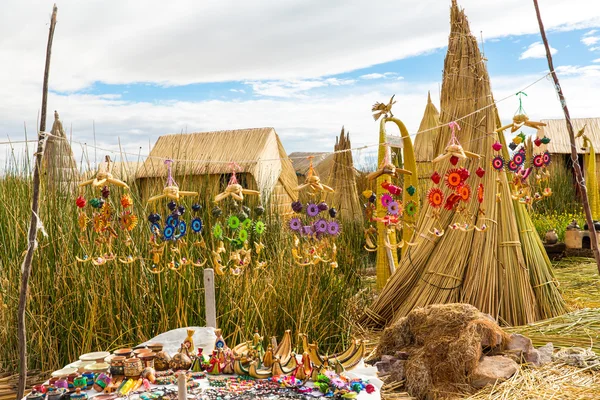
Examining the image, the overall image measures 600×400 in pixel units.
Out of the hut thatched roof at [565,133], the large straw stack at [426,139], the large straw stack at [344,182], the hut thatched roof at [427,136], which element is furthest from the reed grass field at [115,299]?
the hut thatched roof at [565,133]

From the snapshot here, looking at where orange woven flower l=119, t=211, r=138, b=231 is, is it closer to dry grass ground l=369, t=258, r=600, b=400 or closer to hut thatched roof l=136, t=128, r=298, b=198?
dry grass ground l=369, t=258, r=600, b=400

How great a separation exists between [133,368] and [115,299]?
125cm

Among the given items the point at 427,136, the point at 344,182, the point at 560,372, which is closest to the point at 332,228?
the point at 560,372

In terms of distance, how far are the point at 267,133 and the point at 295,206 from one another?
6055 mm

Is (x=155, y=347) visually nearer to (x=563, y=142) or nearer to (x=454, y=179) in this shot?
(x=454, y=179)

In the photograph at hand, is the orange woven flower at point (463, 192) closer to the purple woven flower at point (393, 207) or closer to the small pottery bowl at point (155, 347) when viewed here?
the purple woven flower at point (393, 207)

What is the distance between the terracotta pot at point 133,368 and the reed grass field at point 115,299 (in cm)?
105

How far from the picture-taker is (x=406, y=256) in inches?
202

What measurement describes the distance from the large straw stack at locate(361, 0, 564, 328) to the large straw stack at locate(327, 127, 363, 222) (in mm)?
3116

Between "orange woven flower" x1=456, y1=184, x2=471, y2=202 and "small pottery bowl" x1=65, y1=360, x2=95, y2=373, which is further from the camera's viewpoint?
"orange woven flower" x1=456, y1=184, x2=471, y2=202

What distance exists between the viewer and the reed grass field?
383 centimetres

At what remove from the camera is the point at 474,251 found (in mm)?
4855

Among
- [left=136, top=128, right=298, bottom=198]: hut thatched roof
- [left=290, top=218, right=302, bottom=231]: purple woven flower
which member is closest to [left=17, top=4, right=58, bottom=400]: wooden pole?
[left=290, top=218, right=302, bottom=231]: purple woven flower

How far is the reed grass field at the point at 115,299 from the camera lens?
3.83m
